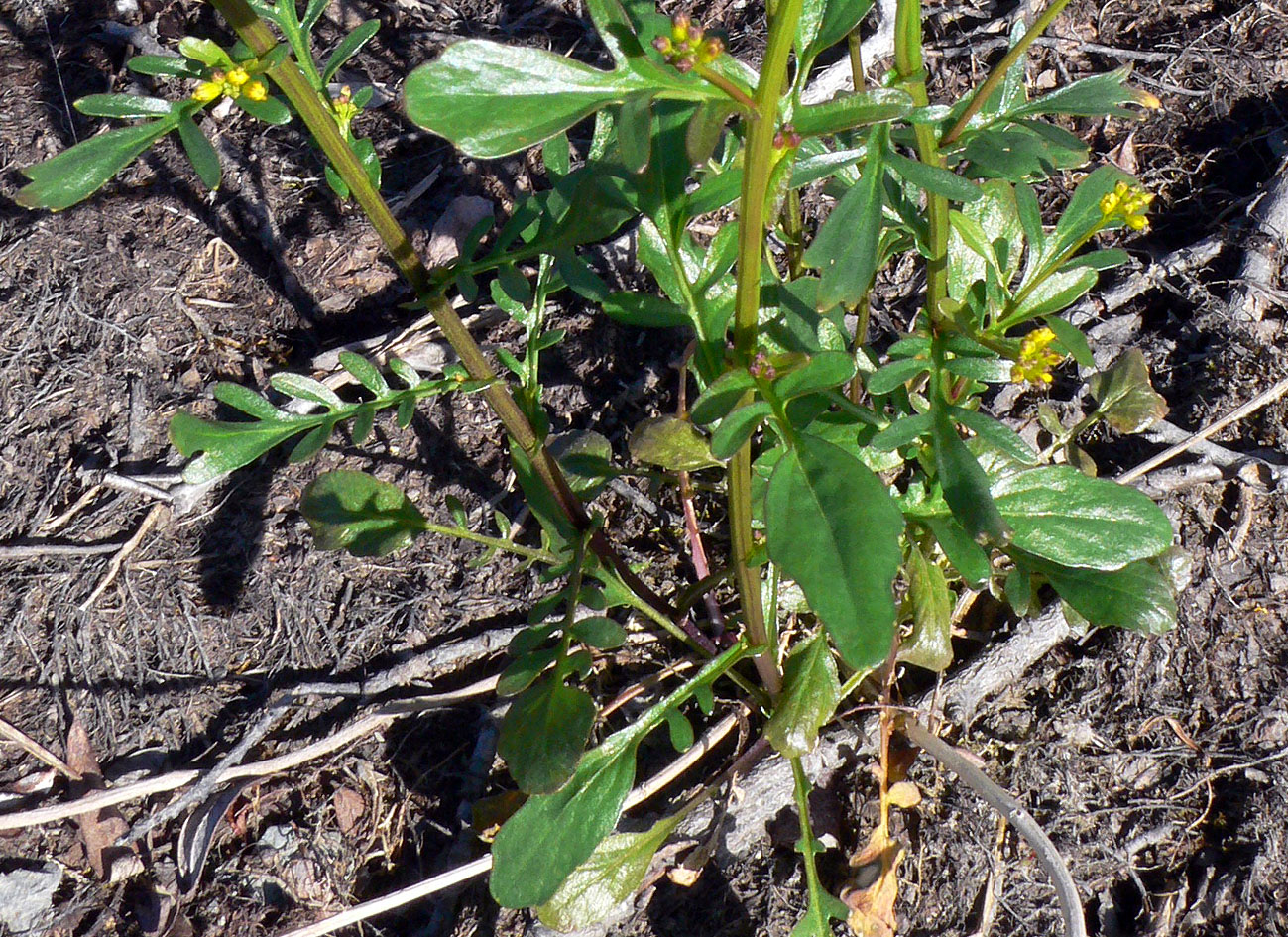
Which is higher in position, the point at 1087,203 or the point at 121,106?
the point at 121,106

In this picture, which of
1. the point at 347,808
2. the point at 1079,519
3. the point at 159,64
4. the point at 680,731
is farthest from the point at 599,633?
the point at 159,64

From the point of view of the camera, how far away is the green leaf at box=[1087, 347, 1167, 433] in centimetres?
203

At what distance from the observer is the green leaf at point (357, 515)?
1895 mm

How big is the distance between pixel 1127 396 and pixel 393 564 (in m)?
1.62

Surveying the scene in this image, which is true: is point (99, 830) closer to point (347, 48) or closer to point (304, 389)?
point (304, 389)

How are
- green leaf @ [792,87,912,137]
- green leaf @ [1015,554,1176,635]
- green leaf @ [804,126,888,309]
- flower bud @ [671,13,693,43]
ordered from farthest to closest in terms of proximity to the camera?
1. green leaf @ [1015,554,1176,635]
2. green leaf @ [804,126,888,309]
3. green leaf @ [792,87,912,137]
4. flower bud @ [671,13,693,43]

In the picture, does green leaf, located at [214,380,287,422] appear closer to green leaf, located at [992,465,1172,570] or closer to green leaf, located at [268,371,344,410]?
green leaf, located at [268,371,344,410]

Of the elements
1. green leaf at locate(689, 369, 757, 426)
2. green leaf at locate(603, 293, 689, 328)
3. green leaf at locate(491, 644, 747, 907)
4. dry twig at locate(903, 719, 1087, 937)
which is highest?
green leaf at locate(689, 369, 757, 426)

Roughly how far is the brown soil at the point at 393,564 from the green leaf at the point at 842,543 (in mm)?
1155

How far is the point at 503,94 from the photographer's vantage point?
3.48ft

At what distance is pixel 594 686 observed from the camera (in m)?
2.24

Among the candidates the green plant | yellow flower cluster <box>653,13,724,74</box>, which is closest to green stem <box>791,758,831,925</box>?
the green plant

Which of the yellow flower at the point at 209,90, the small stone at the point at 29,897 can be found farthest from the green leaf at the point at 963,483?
the small stone at the point at 29,897

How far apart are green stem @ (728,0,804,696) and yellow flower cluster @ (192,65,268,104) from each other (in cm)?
61
